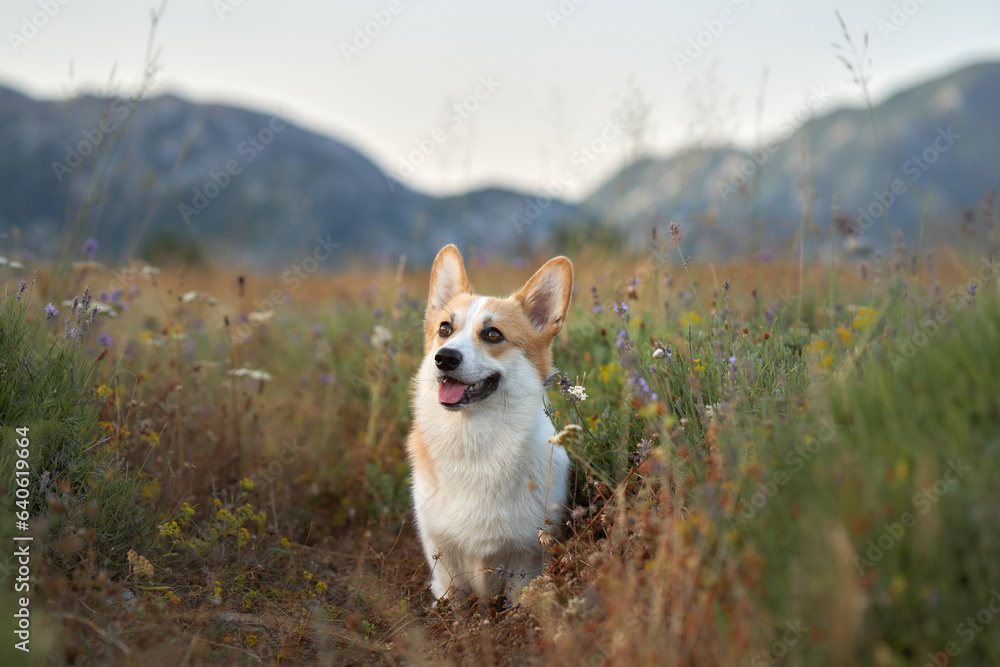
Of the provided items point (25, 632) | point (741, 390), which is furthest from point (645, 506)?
point (25, 632)

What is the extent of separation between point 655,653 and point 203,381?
370 centimetres

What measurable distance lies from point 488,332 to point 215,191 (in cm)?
410

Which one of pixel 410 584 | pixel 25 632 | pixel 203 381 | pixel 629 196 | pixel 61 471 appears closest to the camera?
pixel 25 632

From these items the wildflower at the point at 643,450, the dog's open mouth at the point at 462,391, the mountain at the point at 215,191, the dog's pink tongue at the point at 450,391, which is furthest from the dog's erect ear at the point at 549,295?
the mountain at the point at 215,191

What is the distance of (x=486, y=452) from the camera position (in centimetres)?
290

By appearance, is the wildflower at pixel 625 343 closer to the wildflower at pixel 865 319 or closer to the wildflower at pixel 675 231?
the wildflower at pixel 675 231

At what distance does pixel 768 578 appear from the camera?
159 centimetres

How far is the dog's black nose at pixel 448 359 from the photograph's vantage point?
281cm

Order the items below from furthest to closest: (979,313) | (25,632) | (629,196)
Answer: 1. (629,196)
2. (979,313)
3. (25,632)

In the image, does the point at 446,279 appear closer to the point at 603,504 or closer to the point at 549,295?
the point at 549,295

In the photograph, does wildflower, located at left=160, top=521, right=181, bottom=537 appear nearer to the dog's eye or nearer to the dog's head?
the dog's head

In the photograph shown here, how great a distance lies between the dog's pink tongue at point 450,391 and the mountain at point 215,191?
2.38m

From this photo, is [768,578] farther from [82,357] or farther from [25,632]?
[82,357]

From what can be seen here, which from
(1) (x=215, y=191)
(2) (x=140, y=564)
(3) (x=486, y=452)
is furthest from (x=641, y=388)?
(1) (x=215, y=191)
